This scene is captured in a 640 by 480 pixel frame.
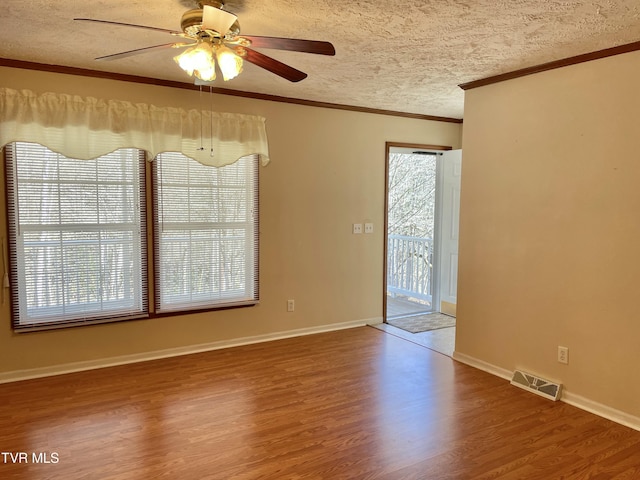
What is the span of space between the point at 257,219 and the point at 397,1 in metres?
2.45

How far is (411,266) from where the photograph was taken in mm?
6223

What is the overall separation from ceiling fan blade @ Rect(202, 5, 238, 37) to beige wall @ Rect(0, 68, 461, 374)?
78.4 inches

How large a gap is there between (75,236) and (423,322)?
3551 millimetres

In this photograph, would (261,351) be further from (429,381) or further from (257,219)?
(429,381)

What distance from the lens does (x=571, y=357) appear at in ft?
10.3

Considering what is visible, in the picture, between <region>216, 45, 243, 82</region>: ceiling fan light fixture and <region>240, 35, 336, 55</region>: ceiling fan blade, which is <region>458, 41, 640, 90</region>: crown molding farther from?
<region>216, 45, 243, 82</region>: ceiling fan light fixture

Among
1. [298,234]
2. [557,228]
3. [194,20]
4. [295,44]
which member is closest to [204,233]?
[298,234]

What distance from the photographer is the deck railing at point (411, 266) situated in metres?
5.97

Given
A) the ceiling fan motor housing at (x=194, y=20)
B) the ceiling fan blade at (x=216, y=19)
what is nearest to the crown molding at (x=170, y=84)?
the ceiling fan motor housing at (x=194, y=20)

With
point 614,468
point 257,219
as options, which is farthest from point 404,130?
point 614,468

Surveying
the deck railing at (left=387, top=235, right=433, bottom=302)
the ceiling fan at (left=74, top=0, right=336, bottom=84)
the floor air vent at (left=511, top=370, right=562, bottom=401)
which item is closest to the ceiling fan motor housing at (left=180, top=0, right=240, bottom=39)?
the ceiling fan at (left=74, top=0, right=336, bottom=84)

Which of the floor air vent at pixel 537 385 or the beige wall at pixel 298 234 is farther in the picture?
the beige wall at pixel 298 234

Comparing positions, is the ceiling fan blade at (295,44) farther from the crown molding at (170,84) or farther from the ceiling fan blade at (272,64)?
the crown molding at (170,84)

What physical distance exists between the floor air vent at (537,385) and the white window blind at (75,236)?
2.98 meters
